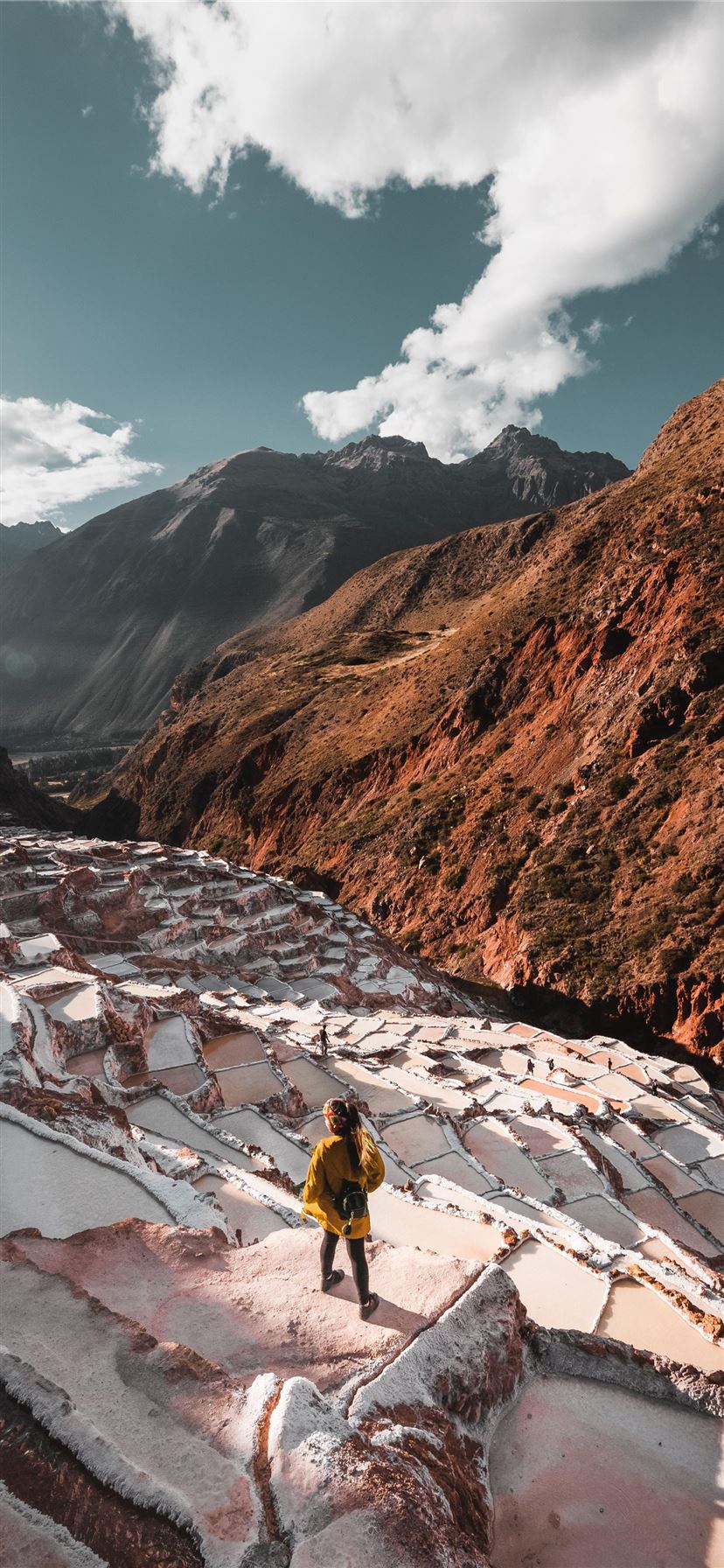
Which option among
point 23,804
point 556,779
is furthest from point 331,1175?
point 23,804

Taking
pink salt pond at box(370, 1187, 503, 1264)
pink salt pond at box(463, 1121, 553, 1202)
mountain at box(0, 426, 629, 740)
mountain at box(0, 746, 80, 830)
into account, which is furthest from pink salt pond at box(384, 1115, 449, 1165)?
mountain at box(0, 426, 629, 740)

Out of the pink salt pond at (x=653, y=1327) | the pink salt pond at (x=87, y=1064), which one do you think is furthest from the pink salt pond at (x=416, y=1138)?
the pink salt pond at (x=653, y=1327)

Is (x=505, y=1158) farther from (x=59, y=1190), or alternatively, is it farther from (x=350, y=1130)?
(x=350, y=1130)

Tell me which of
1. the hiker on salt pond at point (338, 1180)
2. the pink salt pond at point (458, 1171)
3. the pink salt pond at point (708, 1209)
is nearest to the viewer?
the hiker on salt pond at point (338, 1180)

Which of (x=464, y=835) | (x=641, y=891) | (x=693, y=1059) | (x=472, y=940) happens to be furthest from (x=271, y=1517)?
(x=464, y=835)

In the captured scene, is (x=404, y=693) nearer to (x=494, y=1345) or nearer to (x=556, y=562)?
(x=556, y=562)

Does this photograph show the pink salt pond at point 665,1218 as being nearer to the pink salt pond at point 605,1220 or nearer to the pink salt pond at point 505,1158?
the pink salt pond at point 605,1220
